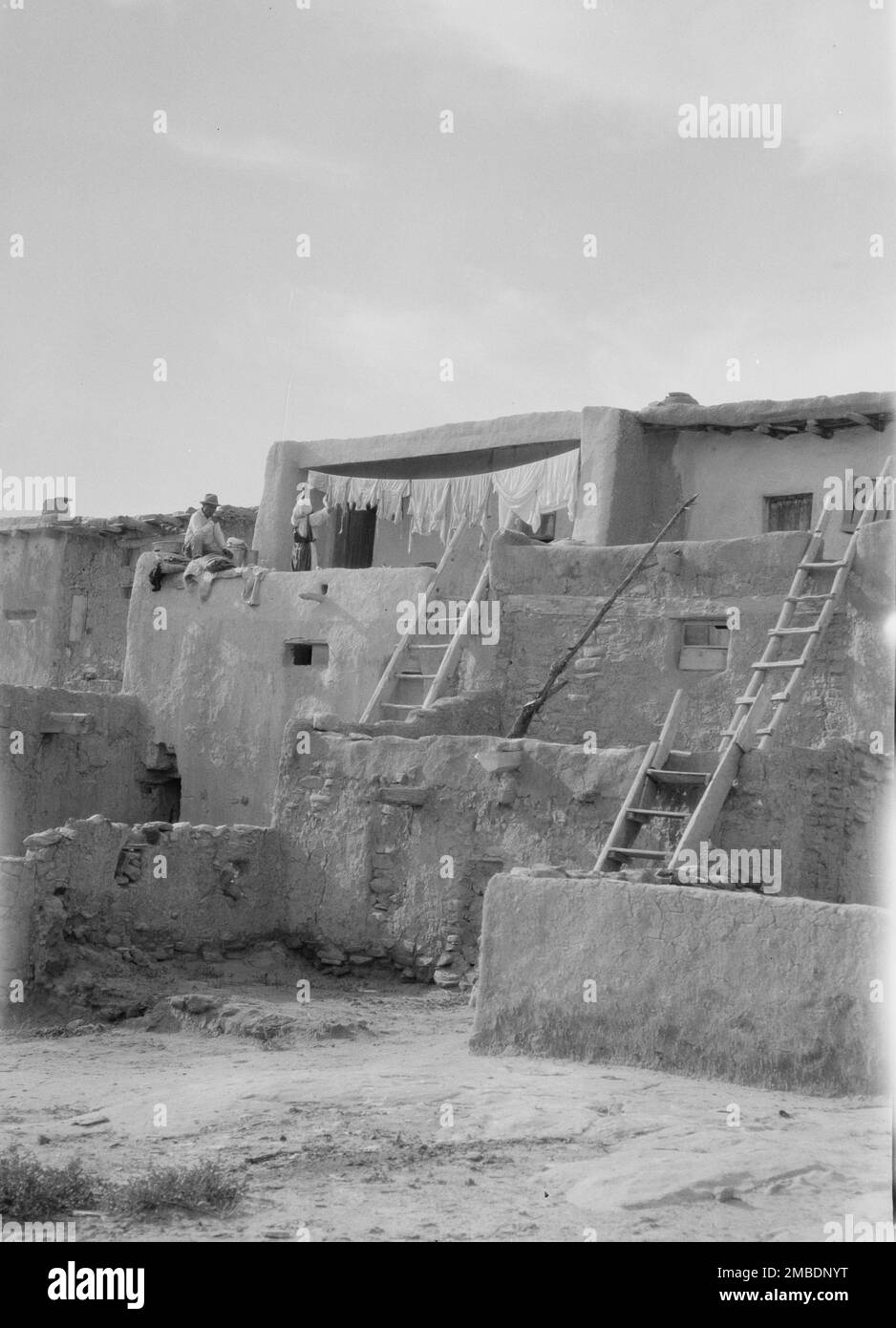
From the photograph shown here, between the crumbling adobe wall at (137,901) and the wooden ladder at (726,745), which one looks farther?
the crumbling adobe wall at (137,901)

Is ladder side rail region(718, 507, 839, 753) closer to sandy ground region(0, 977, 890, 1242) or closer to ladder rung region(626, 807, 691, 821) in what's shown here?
ladder rung region(626, 807, 691, 821)

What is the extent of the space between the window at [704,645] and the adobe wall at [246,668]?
11.1ft

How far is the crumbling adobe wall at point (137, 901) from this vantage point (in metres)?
12.0

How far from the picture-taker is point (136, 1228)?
238 inches

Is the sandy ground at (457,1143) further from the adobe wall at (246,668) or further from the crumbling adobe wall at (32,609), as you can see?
the crumbling adobe wall at (32,609)

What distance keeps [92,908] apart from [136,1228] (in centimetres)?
665

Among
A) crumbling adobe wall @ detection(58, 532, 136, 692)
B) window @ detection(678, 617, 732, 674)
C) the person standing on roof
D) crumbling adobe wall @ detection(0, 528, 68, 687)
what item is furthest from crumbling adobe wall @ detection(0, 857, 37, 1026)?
crumbling adobe wall @ detection(0, 528, 68, 687)

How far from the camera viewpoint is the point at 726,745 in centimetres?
1199

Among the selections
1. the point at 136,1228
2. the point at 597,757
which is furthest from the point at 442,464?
the point at 136,1228

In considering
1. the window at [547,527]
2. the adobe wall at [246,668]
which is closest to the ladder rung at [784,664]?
the adobe wall at [246,668]

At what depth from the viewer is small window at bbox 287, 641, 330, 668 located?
17047 mm

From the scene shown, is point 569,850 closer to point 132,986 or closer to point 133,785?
point 132,986

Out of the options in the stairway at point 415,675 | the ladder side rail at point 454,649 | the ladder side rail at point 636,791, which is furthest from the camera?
the stairway at point 415,675
